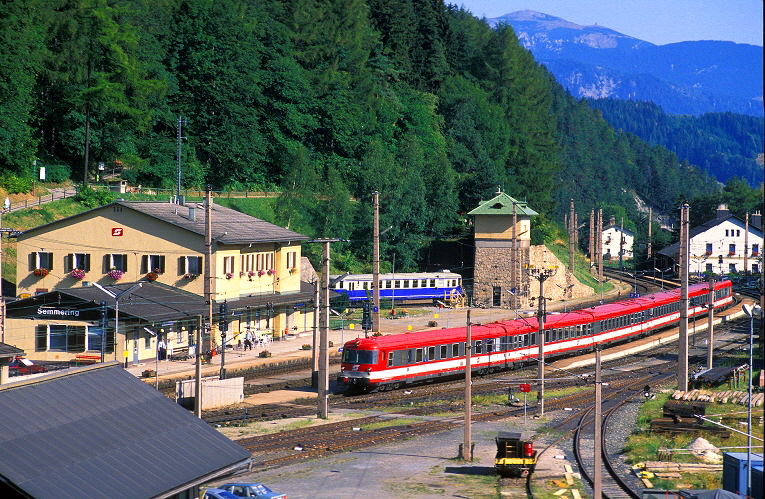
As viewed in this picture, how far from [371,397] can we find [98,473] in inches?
1011

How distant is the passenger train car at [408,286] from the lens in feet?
254

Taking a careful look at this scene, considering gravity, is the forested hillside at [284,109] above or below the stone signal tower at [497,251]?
above

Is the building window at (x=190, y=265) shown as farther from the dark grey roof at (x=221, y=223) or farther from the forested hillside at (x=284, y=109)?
the forested hillside at (x=284, y=109)

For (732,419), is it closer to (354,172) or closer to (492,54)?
(354,172)

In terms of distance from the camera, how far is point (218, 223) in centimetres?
6091

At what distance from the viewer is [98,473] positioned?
2014cm

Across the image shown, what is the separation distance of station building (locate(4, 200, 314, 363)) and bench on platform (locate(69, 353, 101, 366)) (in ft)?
1.06

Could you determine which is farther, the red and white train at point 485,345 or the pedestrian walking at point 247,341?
the pedestrian walking at point 247,341

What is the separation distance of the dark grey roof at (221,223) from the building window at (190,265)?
1.72m

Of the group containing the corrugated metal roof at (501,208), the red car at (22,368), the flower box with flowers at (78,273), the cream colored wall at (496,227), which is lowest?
the red car at (22,368)

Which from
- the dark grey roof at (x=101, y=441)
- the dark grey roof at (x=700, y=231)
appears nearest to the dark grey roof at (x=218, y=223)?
the dark grey roof at (x=101, y=441)

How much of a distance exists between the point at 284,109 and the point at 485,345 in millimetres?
48977

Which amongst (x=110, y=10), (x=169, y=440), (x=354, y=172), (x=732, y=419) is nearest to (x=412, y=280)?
(x=354, y=172)

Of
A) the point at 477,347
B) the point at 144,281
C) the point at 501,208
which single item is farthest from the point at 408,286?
the point at 477,347
